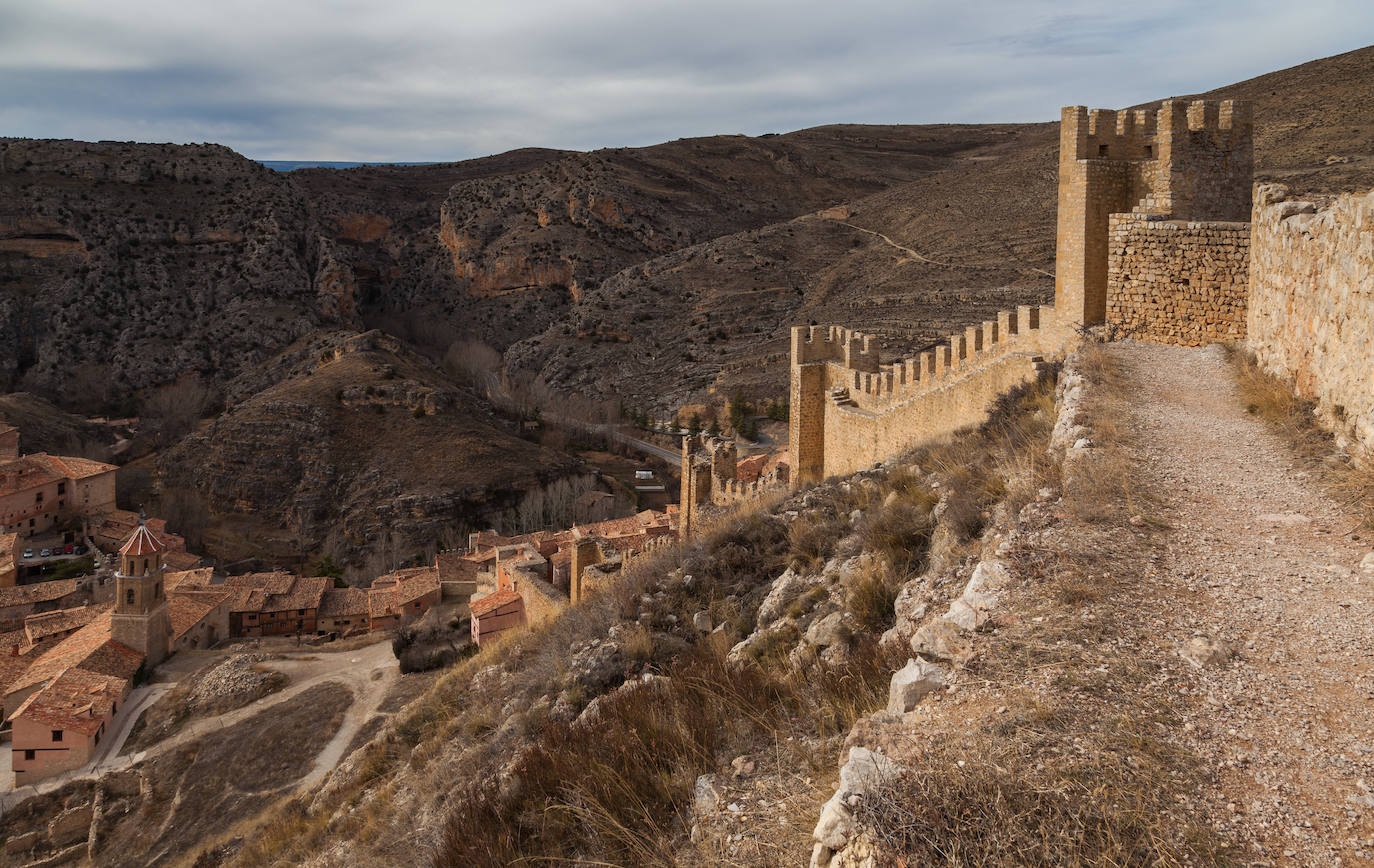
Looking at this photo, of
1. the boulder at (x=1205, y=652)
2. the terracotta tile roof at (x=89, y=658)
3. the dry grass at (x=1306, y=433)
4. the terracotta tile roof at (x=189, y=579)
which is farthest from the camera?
the terracotta tile roof at (x=189, y=579)

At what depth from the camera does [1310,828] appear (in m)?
2.29

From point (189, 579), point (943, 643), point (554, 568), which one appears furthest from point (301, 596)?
point (943, 643)

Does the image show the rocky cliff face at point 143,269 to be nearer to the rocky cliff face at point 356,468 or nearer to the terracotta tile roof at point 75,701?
the rocky cliff face at point 356,468

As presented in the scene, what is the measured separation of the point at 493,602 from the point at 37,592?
20.1m

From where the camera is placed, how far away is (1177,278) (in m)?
8.95

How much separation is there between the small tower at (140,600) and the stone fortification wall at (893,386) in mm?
19230

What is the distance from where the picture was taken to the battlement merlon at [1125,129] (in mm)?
9406

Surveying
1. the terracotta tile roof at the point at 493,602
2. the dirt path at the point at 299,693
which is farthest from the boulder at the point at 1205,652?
the terracotta tile roof at the point at 493,602

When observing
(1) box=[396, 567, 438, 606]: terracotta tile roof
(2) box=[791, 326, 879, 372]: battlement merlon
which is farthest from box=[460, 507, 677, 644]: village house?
(2) box=[791, 326, 879, 372]: battlement merlon

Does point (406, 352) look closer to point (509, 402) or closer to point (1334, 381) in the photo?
point (509, 402)

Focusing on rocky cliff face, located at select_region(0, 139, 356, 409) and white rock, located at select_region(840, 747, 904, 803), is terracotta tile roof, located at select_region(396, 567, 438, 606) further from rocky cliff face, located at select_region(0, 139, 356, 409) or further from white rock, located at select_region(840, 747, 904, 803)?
rocky cliff face, located at select_region(0, 139, 356, 409)

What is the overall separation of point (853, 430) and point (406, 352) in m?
45.4

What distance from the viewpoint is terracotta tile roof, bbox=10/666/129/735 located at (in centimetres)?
1961

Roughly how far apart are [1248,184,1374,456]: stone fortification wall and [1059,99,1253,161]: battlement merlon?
161 centimetres
